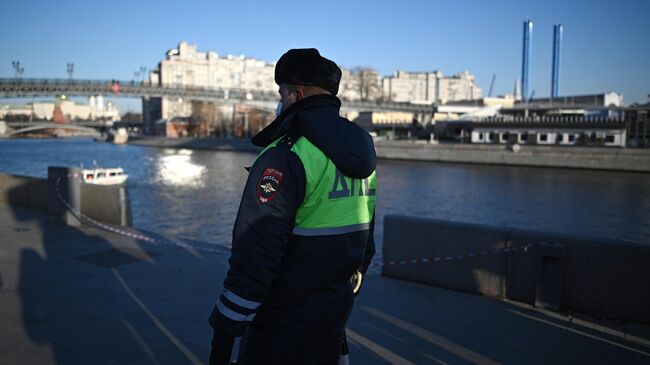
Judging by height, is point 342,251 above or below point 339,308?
above

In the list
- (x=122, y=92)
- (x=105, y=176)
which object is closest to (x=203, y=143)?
(x=122, y=92)

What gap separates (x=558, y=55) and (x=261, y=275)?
99.8 metres

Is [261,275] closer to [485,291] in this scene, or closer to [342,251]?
[342,251]

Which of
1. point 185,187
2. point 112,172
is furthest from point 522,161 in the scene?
point 112,172

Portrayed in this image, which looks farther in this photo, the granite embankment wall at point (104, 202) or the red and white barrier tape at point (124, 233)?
the granite embankment wall at point (104, 202)

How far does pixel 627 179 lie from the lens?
112ft

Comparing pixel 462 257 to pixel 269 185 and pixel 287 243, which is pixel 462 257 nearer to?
pixel 287 243

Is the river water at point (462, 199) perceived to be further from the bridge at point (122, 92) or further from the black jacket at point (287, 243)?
the bridge at point (122, 92)

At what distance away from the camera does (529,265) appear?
15.6 feet

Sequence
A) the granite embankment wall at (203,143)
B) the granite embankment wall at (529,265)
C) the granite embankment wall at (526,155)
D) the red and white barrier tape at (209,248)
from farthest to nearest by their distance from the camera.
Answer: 1. the granite embankment wall at (203,143)
2. the granite embankment wall at (526,155)
3. the red and white barrier tape at (209,248)
4. the granite embankment wall at (529,265)

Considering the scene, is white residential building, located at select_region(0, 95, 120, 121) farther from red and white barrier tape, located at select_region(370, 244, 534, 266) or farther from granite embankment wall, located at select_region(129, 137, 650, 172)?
red and white barrier tape, located at select_region(370, 244, 534, 266)

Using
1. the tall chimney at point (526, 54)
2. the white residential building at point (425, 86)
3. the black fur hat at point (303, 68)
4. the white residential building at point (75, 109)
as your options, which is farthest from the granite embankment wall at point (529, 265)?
the white residential building at point (425, 86)

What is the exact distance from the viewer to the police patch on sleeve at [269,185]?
5.64ft

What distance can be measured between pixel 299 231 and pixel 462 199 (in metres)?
23.7
